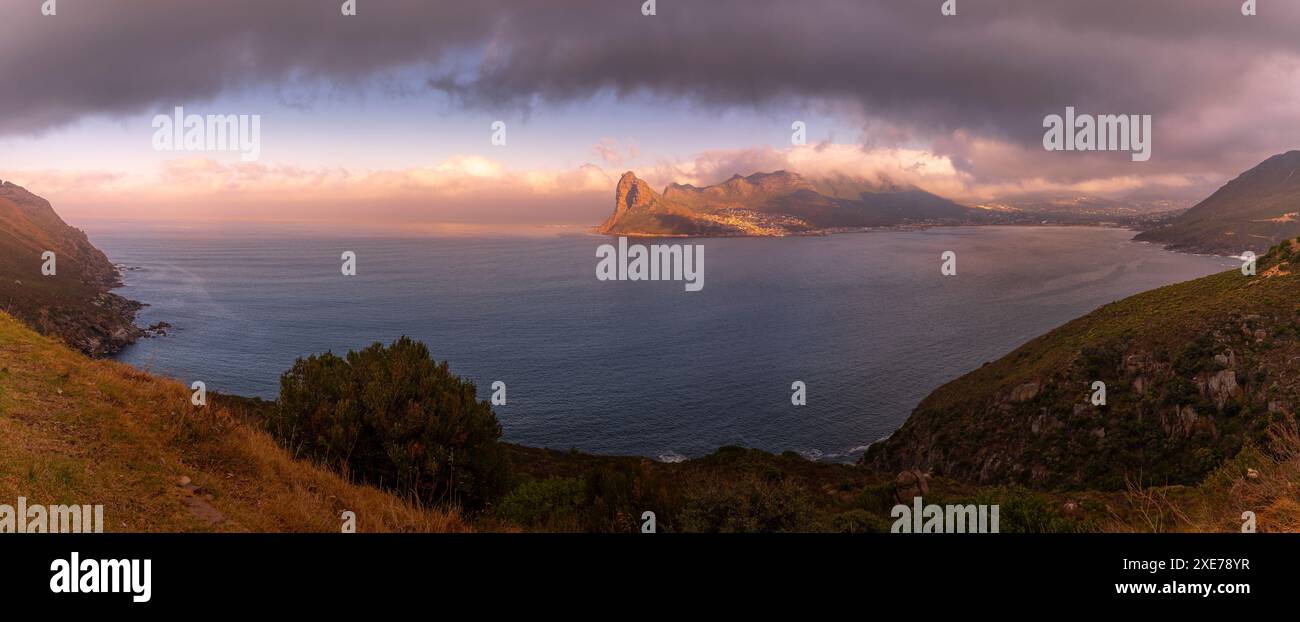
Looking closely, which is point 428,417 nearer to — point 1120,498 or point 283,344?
point 1120,498

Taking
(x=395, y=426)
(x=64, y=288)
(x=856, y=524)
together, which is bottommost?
(x=856, y=524)

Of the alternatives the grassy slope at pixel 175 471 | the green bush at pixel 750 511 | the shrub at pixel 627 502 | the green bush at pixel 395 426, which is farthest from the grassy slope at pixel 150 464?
the green bush at pixel 750 511

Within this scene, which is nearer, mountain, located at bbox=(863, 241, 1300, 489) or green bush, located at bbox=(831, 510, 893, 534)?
green bush, located at bbox=(831, 510, 893, 534)

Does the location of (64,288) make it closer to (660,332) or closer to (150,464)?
(660,332)

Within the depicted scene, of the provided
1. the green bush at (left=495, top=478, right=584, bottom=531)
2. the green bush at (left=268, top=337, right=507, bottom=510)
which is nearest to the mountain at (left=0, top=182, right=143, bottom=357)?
the green bush at (left=268, top=337, right=507, bottom=510)

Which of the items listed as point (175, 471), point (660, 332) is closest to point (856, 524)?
point (175, 471)

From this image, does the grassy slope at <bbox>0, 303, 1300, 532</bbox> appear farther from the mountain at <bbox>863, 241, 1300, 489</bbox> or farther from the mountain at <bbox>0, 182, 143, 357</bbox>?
the mountain at <bbox>0, 182, 143, 357</bbox>

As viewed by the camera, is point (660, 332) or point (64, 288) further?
point (64, 288)
